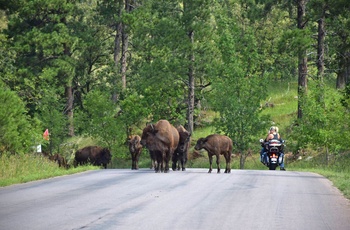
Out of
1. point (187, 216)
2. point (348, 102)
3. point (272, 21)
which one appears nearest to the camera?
point (187, 216)

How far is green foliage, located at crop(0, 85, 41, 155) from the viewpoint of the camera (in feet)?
124

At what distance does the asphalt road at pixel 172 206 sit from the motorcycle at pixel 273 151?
14223 millimetres

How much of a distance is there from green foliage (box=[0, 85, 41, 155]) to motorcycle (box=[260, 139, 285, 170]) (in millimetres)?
11897

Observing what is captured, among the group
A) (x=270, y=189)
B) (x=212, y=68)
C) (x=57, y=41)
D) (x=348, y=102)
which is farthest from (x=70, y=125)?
(x=270, y=189)

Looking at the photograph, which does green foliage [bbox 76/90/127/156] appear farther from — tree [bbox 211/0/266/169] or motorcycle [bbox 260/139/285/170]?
motorcycle [bbox 260/139/285/170]

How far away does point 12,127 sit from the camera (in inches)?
1518

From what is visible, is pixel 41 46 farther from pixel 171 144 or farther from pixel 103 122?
pixel 171 144

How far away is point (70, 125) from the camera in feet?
228

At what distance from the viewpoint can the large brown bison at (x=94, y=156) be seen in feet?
175

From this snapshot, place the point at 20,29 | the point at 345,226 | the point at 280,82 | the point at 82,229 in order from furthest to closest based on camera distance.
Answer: the point at 280,82
the point at 20,29
the point at 345,226
the point at 82,229

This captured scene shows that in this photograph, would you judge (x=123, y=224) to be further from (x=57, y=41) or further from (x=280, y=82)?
(x=280, y=82)

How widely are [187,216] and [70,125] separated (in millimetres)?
56695

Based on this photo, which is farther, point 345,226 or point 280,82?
point 280,82

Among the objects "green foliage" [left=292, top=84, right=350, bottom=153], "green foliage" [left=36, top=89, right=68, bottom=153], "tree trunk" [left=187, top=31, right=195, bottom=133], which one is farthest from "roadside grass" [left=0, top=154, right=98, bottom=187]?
"tree trunk" [left=187, top=31, right=195, bottom=133]
